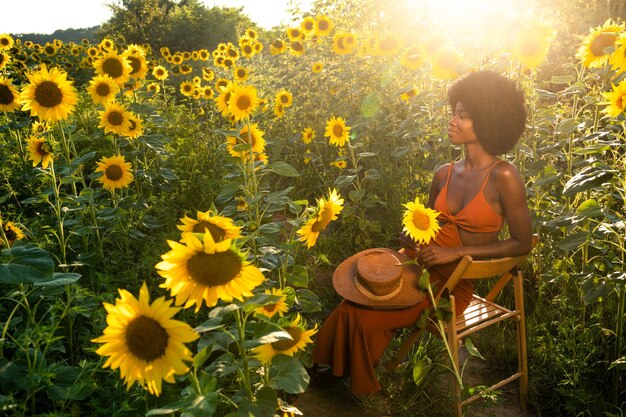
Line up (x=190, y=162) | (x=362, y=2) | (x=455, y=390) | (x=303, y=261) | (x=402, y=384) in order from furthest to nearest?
(x=362, y=2) < (x=190, y=162) < (x=303, y=261) < (x=402, y=384) < (x=455, y=390)

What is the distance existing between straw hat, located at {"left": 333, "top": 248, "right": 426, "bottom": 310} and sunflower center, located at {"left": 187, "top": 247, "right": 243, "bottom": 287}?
1155 millimetres

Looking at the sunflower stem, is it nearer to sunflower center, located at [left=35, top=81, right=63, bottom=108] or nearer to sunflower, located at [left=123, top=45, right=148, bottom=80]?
sunflower center, located at [left=35, top=81, right=63, bottom=108]

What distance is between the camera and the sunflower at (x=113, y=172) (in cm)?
321

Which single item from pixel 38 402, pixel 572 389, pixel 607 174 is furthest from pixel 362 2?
pixel 38 402

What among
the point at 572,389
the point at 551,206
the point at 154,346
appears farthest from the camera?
the point at 551,206

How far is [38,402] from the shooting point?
6.51 ft

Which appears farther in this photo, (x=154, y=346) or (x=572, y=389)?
(x=572, y=389)

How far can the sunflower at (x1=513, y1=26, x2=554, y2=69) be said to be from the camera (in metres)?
2.78

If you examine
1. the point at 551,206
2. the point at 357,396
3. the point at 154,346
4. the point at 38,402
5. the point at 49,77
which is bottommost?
the point at 357,396

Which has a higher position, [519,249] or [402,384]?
[519,249]

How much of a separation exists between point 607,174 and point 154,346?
1844 mm

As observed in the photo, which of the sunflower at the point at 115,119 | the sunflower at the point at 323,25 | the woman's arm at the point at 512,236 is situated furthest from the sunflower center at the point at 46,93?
the sunflower at the point at 323,25

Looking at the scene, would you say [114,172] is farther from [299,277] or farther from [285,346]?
[285,346]

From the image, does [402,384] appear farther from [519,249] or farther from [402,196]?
[402,196]
